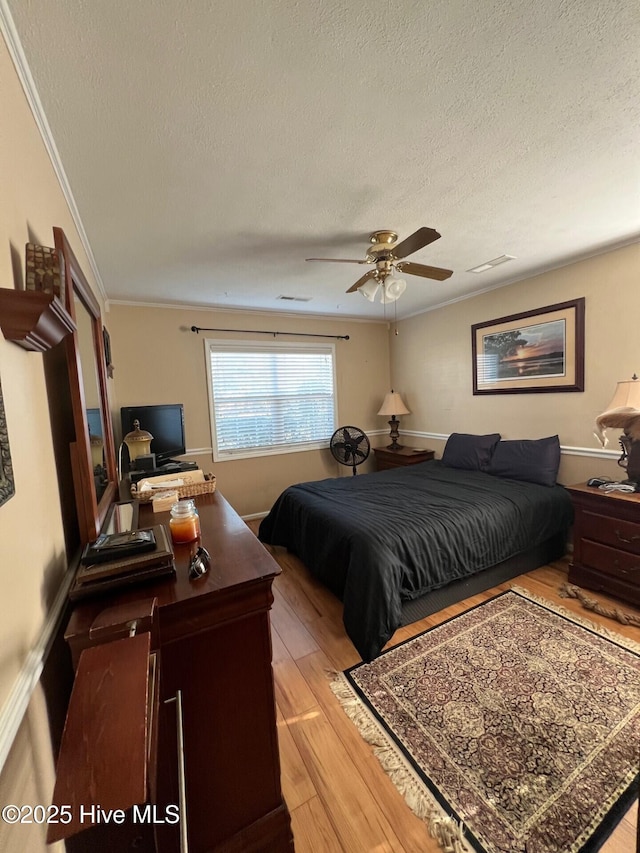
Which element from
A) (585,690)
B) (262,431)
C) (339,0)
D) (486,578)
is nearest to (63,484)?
(339,0)

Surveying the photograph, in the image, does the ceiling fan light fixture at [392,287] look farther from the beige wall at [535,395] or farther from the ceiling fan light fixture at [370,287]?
the beige wall at [535,395]

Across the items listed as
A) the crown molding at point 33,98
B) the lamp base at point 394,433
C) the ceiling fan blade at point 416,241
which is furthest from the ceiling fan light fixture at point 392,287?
the lamp base at point 394,433

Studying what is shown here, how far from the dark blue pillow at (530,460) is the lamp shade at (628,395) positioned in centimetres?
70

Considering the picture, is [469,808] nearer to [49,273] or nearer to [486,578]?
[486,578]

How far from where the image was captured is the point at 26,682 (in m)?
0.64

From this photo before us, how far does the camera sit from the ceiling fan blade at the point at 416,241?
167 cm

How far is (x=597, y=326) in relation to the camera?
2.70m

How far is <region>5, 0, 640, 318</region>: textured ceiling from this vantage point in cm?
95

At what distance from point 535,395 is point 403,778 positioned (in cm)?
299

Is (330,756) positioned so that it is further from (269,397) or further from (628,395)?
(269,397)

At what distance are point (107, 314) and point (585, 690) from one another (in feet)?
14.1

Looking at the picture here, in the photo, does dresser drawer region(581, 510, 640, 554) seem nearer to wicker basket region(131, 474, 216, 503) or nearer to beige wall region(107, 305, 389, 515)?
wicker basket region(131, 474, 216, 503)

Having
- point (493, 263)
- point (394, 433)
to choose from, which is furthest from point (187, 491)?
point (394, 433)

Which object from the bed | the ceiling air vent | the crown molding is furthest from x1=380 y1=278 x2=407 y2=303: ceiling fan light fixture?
the crown molding
